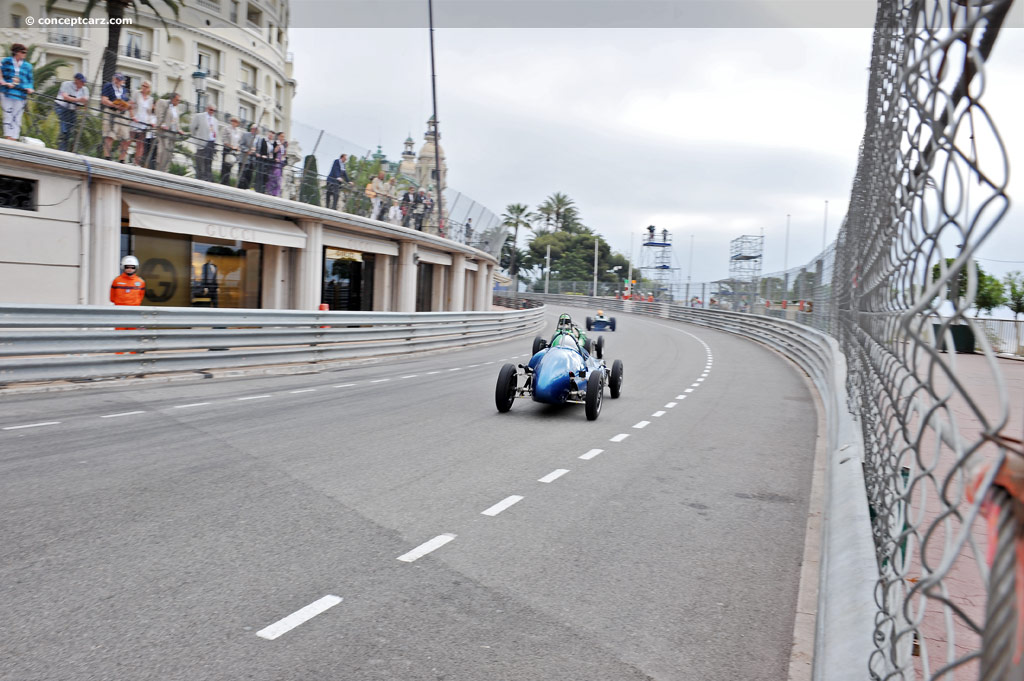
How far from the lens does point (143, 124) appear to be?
48.8ft

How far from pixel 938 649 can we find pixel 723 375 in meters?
15.1

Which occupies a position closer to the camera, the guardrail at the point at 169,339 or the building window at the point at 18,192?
the guardrail at the point at 169,339

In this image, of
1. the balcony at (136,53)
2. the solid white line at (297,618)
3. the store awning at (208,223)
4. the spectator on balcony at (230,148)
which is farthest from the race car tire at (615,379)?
the balcony at (136,53)

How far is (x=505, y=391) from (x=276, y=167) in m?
11.0

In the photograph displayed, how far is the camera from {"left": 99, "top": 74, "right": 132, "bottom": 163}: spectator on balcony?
14102 mm

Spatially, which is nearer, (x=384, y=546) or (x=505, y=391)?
(x=384, y=546)

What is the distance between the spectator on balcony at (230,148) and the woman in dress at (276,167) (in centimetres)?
115

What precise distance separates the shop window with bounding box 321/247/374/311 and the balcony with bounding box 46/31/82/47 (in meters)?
37.2

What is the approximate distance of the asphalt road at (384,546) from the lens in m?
3.39

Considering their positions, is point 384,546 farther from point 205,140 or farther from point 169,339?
point 205,140

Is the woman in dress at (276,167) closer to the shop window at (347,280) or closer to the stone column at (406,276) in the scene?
the shop window at (347,280)

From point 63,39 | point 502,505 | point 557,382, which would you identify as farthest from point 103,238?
point 63,39

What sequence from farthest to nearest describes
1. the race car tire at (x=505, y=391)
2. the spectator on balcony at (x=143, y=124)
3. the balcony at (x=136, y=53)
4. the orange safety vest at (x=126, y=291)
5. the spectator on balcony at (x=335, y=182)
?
the balcony at (x=136, y=53), the spectator on balcony at (x=335, y=182), the spectator on balcony at (x=143, y=124), the orange safety vest at (x=126, y=291), the race car tire at (x=505, y=391)

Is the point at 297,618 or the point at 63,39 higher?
the point at 63,39
